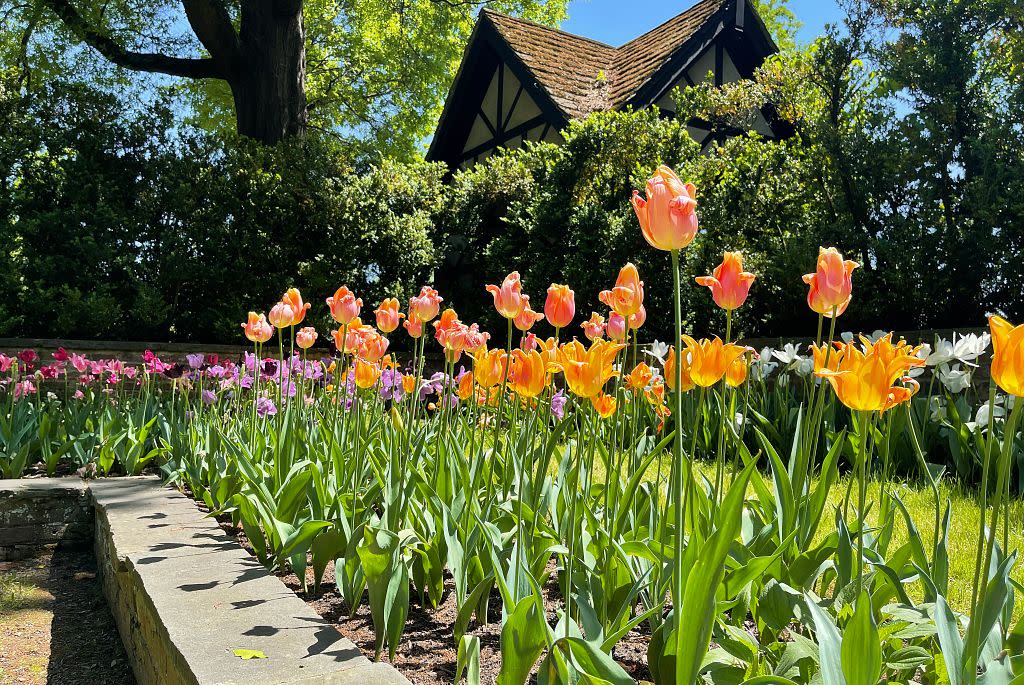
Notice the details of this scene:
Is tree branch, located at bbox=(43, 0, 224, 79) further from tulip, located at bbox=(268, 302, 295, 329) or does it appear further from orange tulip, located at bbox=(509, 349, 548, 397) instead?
orange tulip, located at bbox=(509, 349, 548, 397)

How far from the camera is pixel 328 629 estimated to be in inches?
75.6

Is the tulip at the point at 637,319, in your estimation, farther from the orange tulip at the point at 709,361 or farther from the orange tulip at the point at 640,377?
the orange tulip at the point at 709,361

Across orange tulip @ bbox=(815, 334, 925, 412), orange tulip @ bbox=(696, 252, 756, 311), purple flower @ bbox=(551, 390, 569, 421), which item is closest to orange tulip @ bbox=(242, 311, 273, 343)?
purple flower @ bbox=(551, 390, 569, 421)

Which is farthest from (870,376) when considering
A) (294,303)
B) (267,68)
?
(267,68)

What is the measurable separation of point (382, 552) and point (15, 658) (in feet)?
5.14

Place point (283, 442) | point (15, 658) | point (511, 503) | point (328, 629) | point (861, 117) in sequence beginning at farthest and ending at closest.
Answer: point (861, 117) < point (283, 442) < point (15, 658) < point (511, 503) < point (328, 629)

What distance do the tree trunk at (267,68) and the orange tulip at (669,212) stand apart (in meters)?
11.1

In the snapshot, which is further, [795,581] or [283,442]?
[283,442]

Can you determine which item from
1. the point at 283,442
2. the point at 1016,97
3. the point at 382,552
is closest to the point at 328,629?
the point at 382,552

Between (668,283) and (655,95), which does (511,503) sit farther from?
(655,95)

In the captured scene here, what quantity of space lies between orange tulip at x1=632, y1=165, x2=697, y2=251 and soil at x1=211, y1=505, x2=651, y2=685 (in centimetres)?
97

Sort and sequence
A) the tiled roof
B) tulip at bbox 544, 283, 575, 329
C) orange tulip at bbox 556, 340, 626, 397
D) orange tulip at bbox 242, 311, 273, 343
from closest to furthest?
1. orange tulip at bbox 556, 340, 626, 397
2. tulip at bbox 544, 283, 575, 329
3. orange tulip at bbox 242, 311, 273, 343
4. the tiled roof

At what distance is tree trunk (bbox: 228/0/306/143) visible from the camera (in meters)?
11.6

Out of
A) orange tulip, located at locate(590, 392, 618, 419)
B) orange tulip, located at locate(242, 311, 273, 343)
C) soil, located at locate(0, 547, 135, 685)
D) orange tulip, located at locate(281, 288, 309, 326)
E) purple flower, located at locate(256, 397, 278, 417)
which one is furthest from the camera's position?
purple flower, located at locate(256, 397, 278, 417)
